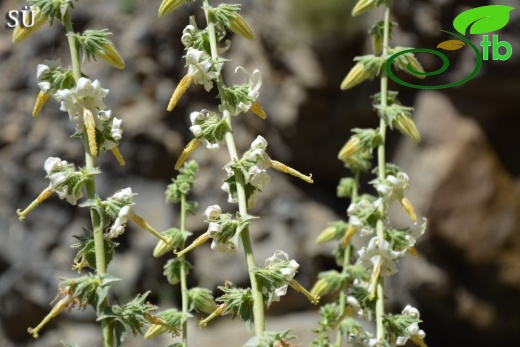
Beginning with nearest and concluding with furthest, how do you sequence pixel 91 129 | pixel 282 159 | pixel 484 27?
pixel 91 129 → pixel 484 27 → pixel 282 159

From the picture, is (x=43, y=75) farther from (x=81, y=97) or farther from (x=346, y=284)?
(x=346, y=284)

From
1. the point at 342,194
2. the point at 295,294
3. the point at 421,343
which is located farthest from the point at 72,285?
the point at 295,294

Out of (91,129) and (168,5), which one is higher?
(168,5)

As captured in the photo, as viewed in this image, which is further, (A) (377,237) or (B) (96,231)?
(A) (377,237)

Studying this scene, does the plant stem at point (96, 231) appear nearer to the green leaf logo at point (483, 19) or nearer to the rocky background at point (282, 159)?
the green leaf logo at point (483, 19)

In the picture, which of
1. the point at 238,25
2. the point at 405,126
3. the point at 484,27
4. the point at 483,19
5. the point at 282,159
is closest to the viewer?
the point at 238,25

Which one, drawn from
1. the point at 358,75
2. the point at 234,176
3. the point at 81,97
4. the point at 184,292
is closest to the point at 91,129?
the point at 81,97

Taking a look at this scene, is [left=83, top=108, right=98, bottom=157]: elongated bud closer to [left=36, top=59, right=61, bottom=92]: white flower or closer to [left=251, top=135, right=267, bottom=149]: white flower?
[left=36, top=59, right=61, bottom=92]: white flower

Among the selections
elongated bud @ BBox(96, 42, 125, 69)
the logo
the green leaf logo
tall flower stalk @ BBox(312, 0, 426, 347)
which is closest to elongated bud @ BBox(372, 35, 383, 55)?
tall flower stalk @ BBox(312, 0, 426, 347)
